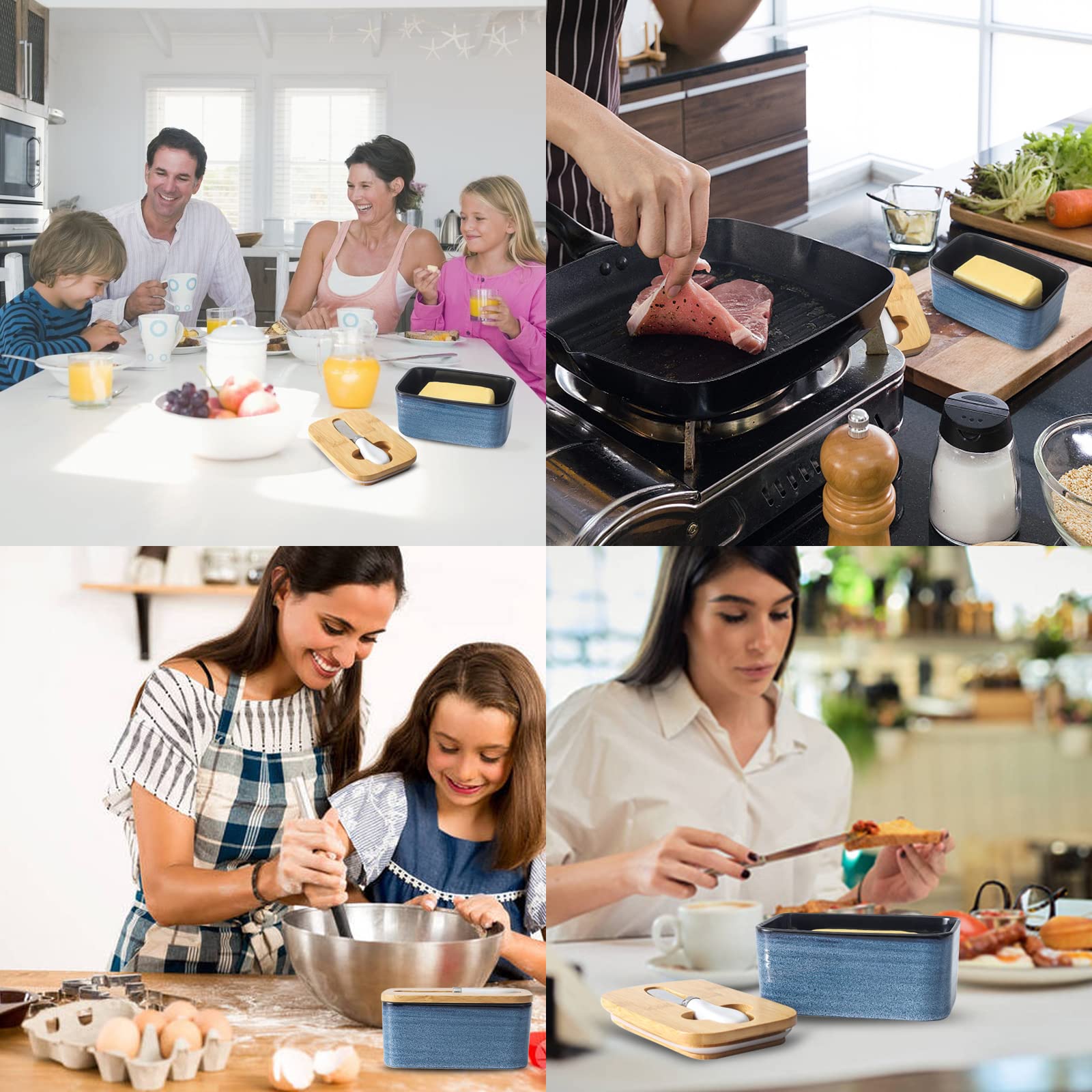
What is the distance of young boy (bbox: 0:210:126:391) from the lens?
45.6 inches

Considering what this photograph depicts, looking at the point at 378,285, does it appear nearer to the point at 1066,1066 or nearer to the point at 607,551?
the point at 607,551

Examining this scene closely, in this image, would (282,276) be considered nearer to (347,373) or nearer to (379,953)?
(347,373)

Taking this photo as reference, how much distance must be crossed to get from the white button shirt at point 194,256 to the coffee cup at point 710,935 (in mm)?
807

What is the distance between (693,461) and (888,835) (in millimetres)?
464

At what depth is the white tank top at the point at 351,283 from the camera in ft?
3.81

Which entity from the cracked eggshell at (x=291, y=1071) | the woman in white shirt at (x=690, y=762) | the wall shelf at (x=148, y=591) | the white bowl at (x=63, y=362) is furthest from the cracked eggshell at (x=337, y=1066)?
the white bowl at (x=63, y=362)

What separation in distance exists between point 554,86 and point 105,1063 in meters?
1.11

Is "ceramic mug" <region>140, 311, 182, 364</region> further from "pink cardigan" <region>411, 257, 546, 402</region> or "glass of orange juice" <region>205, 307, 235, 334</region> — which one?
"pink cardigan" <region>411, 257, 546, 402</region>

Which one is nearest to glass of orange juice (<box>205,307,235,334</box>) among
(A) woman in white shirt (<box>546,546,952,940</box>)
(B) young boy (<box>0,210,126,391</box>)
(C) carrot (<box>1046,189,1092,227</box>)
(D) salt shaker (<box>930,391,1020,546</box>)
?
(B) young boy (<box>0,210,126,391</box>)

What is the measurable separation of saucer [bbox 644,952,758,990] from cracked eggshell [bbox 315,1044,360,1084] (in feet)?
1.07

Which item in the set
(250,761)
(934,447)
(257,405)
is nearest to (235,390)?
(257,405)

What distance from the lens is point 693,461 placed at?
3.51ft

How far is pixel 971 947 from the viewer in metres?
1.16

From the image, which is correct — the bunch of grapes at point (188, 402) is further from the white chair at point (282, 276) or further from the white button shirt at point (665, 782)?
the white button shirt at point (665, 782)
